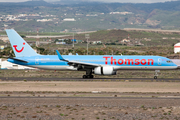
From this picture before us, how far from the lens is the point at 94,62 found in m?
45.4

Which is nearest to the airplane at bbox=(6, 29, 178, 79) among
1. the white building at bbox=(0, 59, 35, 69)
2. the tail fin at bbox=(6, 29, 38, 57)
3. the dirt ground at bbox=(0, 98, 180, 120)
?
the tail fin at bbox=(6, 29, 38, 57)

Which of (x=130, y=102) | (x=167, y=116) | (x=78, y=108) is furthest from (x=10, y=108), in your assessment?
(x=167, y=116)

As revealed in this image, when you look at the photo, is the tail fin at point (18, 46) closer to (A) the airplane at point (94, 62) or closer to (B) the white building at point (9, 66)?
(A) the airplane at point (94, 62)

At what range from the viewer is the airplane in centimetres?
4409

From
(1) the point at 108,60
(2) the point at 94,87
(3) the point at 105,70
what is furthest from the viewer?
(1) the point at 108,60

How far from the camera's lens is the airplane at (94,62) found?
1736 inches

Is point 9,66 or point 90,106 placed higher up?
point 9,66

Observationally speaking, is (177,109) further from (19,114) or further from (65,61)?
→ (65,61)

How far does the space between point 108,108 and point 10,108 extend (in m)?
7.27

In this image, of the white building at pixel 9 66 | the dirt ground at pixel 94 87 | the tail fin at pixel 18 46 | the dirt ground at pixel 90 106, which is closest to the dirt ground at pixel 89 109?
the dirt ground at pixel 90 106

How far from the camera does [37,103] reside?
23047 mm

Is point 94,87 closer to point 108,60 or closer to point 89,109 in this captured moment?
point 108,60

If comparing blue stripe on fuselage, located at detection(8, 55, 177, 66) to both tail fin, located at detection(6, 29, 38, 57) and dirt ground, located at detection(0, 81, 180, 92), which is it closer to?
tail fin, located at detection(6, 29, 38, 57)

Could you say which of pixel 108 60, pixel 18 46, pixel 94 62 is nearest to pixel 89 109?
pixel 108 60
